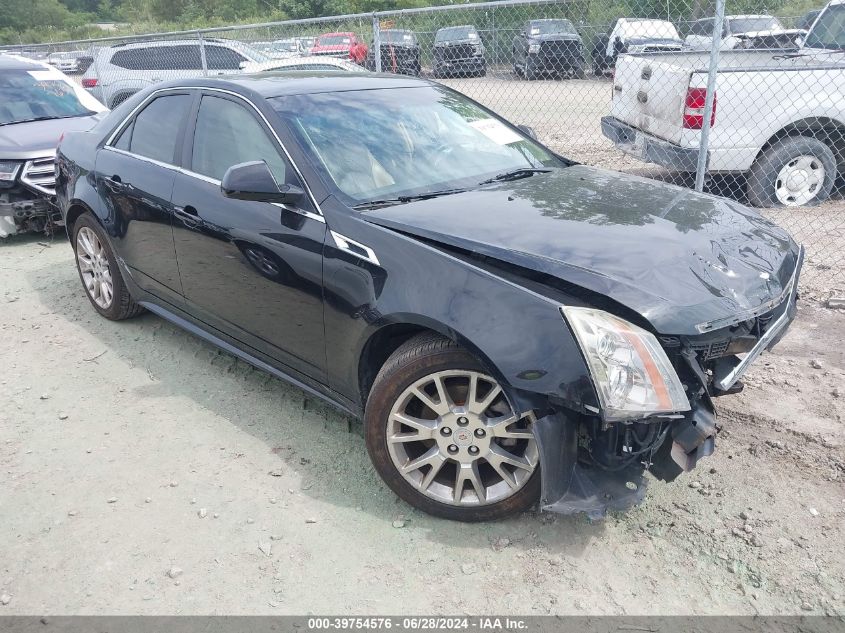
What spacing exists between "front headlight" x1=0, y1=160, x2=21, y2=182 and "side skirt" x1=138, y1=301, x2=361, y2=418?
3.29m

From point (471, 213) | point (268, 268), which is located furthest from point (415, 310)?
point (268, 268)

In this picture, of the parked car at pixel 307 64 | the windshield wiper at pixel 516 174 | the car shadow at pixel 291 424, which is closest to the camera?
the car shadow at pixel 291 424

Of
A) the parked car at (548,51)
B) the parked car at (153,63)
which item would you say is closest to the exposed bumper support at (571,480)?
the parked car at (548,51)

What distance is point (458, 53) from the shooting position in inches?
345

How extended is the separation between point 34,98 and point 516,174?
6711mm

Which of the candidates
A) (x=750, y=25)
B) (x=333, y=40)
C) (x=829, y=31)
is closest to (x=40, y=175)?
(x=333, y=40)

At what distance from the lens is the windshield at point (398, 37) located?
894 centimetres

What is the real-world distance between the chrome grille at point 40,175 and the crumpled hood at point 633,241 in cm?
525

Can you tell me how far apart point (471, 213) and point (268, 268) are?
101 centimetres

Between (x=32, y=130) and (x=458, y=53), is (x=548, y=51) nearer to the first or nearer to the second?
(x=458, y=53)

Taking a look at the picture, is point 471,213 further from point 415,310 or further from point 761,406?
point 761,406

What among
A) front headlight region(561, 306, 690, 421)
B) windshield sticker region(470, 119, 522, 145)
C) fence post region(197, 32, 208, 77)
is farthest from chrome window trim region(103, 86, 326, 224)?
fence post region(197, 32, 208, 77)

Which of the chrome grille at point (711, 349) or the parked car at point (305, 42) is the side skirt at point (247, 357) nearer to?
the chrome grille at point (711, 349)

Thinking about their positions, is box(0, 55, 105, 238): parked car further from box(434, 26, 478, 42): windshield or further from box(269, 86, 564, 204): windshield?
box(269, 86, 564, 204): windshield
